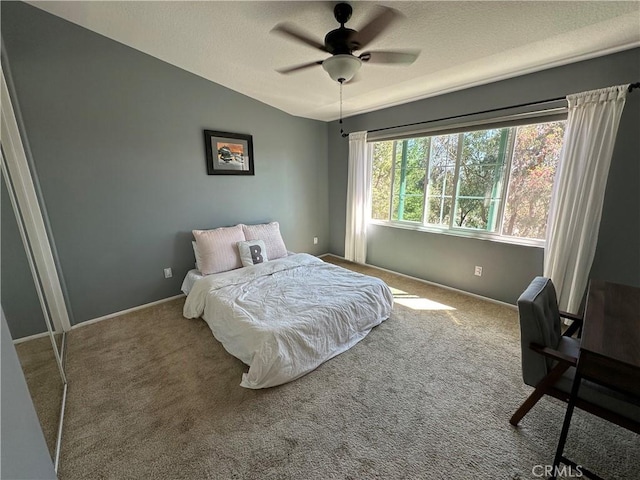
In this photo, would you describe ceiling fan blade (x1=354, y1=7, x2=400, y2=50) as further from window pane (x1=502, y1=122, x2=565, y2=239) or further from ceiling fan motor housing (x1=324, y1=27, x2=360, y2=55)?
window pane (x1=502, y1=122, x2=565, y2=239)

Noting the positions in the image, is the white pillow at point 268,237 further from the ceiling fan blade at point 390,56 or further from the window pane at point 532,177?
the window pane at point 532,177

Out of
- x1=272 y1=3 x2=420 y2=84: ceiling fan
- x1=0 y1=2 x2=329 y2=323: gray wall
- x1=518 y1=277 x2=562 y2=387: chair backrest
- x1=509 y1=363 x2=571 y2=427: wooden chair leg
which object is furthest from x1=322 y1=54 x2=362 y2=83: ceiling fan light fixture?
x1=0 y1=2 x2=329 y2=323: gray wall

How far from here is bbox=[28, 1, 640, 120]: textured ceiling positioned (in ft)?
5.55

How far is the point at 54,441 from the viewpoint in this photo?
1402 millimetres

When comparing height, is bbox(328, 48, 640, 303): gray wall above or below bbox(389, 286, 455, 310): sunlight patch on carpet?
above

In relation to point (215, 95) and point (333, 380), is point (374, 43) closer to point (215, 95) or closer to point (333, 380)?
point (215, 95)

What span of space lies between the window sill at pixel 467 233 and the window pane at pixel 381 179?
0.19 metres

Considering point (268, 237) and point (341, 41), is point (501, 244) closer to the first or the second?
point (341, 41)

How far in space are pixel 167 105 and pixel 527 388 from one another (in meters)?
4.10

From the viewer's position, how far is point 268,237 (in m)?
3.47

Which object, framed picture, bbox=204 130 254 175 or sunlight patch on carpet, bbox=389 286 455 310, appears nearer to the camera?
sunlight patch on carpet, bbox=389 286 455 310

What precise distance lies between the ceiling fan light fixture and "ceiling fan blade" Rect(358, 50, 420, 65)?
0.16m

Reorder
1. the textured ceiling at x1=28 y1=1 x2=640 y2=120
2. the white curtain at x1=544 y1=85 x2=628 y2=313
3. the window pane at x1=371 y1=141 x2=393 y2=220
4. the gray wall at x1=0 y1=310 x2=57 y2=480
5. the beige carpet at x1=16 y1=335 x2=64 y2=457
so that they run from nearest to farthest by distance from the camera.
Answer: the gray wall at x1=0 y1=310 x2=57 y2=480
the beige carpet at x1=16 y1=335 x2=64 y2=457
the textured ceiling at x1=28 y1=1 x2=640 y2=120
the white curtain at x1=544 y1=85 x2=628 y2=313
the window pane at x1=371 y1=141 x2=393 y2=220

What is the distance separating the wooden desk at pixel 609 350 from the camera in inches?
39.8
